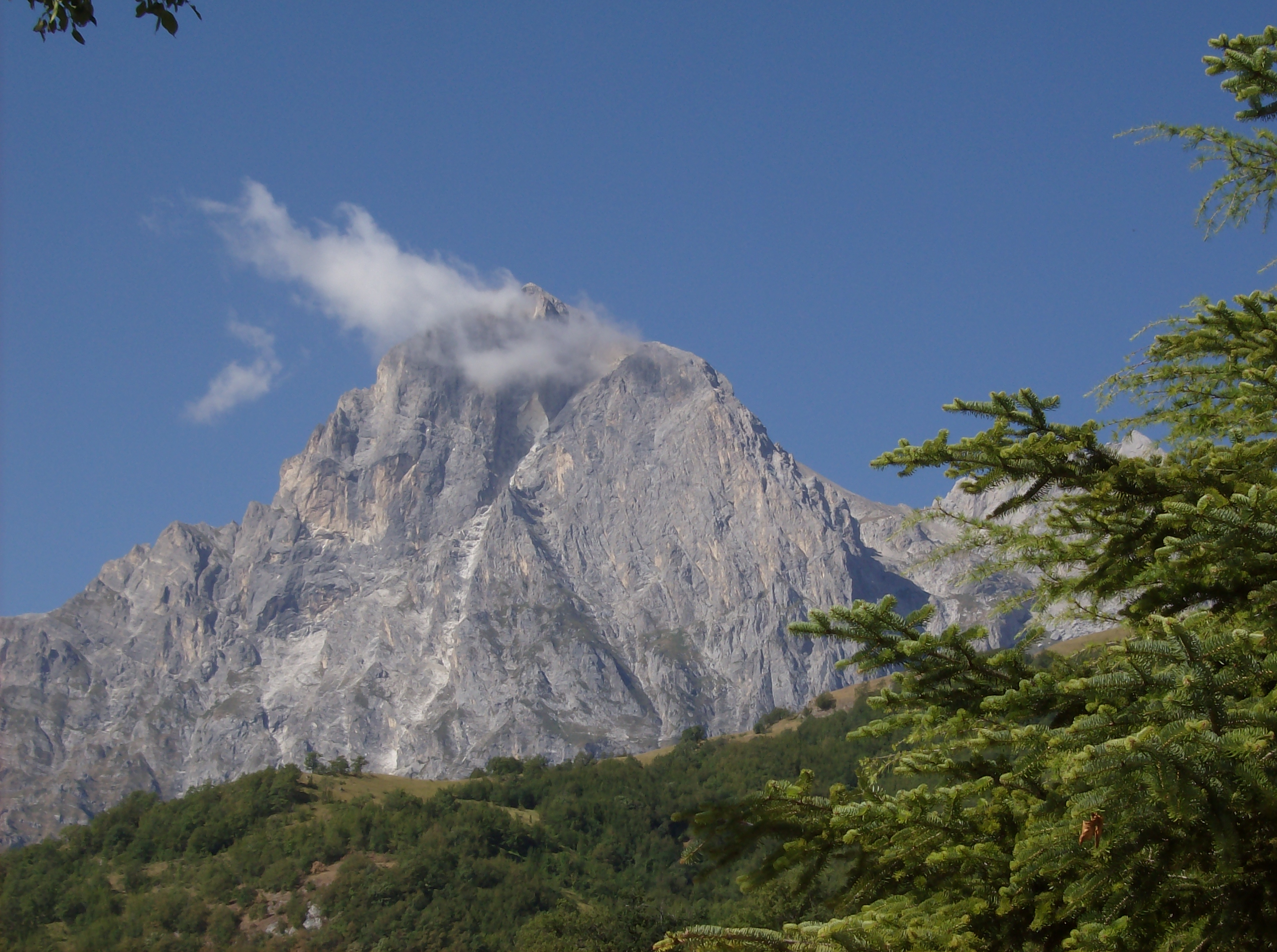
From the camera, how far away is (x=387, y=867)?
11375 centimetres

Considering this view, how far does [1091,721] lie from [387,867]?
393ft

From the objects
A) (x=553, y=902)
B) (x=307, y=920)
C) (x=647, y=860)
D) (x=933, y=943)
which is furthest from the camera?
(x=647, y=860)

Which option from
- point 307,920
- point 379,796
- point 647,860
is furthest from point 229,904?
point 647,860

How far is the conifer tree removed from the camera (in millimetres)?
5461

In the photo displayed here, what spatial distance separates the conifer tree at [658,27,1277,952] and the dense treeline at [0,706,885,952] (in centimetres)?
7115

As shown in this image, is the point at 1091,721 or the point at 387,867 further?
the point at 387,867

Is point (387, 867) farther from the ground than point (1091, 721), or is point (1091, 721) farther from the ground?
point (387, 867)

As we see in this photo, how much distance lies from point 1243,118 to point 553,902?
114m

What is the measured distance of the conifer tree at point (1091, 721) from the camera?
215 inches

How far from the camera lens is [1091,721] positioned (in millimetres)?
5512

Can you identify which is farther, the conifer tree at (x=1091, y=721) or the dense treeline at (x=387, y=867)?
the dense treeline at (x=387, y=867)

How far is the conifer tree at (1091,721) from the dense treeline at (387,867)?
71154 mm

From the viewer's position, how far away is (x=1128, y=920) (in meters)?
6.27

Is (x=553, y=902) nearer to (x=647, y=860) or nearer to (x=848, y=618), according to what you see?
(x=647, y=860)
